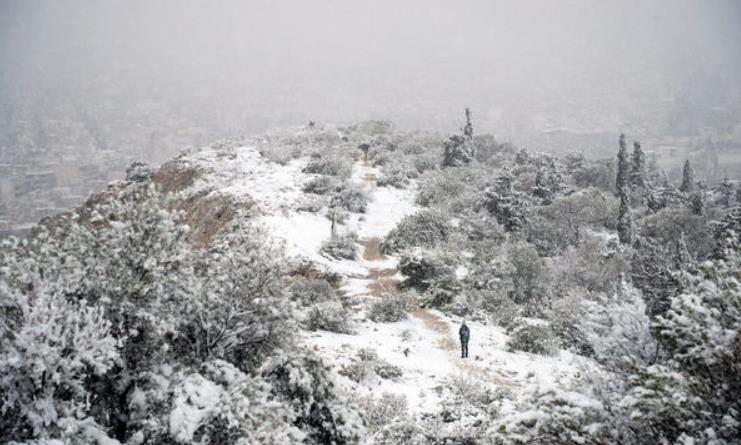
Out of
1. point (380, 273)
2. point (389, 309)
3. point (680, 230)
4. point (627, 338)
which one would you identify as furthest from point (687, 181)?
point (627, 338)

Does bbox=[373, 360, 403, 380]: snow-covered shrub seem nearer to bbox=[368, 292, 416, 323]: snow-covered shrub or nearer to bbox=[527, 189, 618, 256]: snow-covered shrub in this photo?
bbox=[368, 292, 416, 323]: snow-covered shrub

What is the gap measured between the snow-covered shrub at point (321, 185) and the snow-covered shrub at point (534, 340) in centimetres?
1853

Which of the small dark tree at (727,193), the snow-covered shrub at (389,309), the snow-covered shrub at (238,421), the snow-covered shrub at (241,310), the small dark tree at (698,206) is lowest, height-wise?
the small dark tree at (727,193)

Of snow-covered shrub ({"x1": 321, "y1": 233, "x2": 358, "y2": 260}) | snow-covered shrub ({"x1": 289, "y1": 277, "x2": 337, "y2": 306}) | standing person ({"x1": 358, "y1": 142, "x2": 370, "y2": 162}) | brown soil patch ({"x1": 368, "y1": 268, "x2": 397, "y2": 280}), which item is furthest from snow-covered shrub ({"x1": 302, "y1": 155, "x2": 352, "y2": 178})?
snow-covered shrub ({"x1": 289, "y1": 277, "x2": 337, "y2": 306})

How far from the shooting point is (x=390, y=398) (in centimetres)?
1344

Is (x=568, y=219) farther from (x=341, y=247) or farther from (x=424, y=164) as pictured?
(x=341, y=247)

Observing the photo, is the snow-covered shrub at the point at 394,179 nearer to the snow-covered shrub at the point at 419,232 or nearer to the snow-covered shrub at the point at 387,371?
the snow-covered shrub at the point at 419,232

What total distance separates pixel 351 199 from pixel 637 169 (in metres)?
35.4

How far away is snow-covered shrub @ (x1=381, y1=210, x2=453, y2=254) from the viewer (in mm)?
29870

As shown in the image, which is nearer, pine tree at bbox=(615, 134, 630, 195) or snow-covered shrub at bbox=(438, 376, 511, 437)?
snow-covered shrub at bbox=(438, 376, 511, 437)

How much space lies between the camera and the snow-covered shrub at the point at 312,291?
2112 cm

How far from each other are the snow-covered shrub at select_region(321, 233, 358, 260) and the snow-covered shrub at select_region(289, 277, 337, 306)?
13.4 feet

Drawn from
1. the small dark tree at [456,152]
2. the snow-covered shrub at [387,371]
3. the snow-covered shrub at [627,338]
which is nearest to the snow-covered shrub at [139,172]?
the small dark tree at [456,152]

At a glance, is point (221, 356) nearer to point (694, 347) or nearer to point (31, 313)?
point (31, 313)
